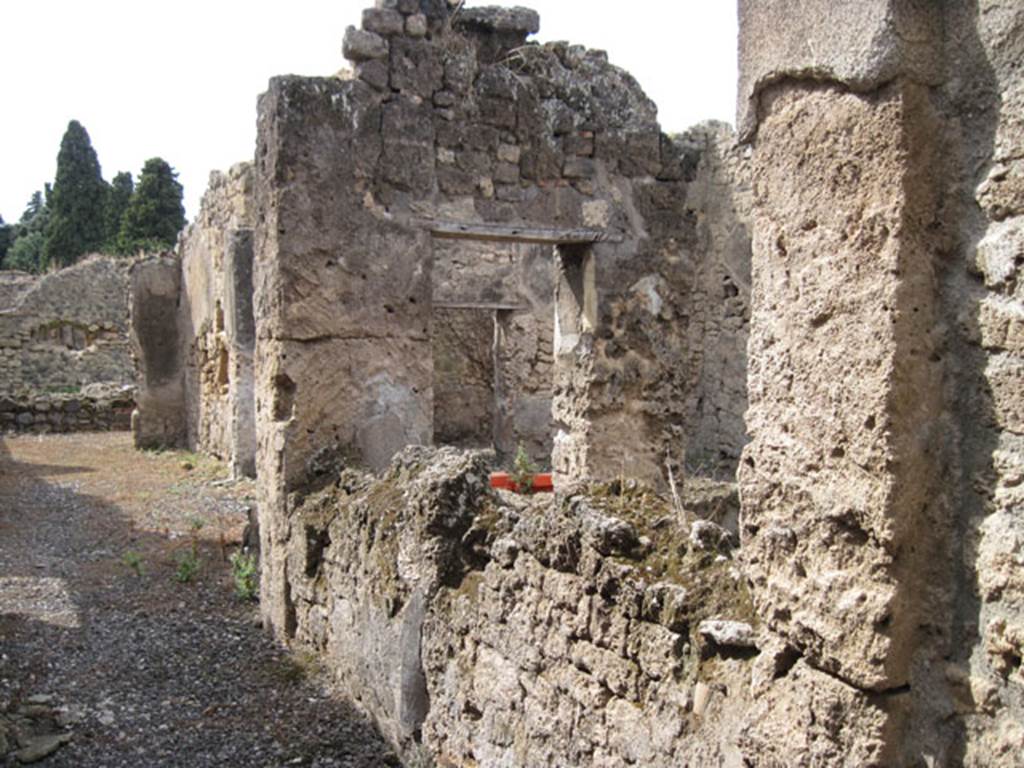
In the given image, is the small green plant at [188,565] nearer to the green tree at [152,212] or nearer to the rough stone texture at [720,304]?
the rough stone texture at [720,304]

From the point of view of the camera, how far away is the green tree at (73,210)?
3241cm

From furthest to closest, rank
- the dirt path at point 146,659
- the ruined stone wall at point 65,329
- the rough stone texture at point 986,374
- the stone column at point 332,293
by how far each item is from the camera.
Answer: the ruined stone wall at point 65,329 < the stone column at point 332,293 < the dirt path at point 146,659 < the rough stone texture at point 986,374

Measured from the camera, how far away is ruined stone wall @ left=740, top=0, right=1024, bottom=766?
1.58 m

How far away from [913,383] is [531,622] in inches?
60.0

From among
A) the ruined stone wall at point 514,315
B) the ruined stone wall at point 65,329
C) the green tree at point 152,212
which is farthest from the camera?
the green tree at point 152,212

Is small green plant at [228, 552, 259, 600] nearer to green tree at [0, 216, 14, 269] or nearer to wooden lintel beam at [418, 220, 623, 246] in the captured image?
wooden lintel beam at [418, 220, 623, 246]

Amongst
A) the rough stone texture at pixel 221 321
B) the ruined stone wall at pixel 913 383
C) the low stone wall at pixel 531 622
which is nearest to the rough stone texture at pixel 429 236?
the low stone wall at pixel 531 622

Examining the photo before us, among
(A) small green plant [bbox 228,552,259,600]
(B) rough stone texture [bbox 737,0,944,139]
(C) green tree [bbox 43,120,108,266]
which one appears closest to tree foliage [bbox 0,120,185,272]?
(C) green tree [bbox 43,120,108,266]

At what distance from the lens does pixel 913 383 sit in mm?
1644

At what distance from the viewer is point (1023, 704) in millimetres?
1517

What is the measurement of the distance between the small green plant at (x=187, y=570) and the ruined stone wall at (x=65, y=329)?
47.7 feet

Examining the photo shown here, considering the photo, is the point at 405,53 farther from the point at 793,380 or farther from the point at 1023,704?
the point at 1023,704

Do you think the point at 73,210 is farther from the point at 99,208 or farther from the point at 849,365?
the point at 849,365

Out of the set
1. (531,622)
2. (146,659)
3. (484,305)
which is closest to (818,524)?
(531,622)
